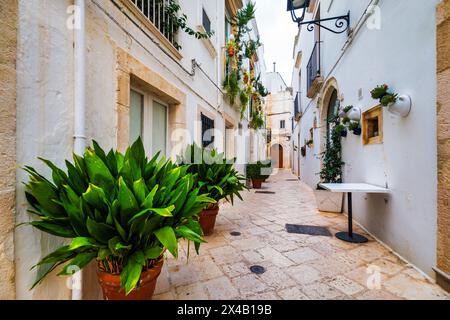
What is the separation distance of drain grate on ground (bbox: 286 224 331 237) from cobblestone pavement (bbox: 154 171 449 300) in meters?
0.13

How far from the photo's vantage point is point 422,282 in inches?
76.2

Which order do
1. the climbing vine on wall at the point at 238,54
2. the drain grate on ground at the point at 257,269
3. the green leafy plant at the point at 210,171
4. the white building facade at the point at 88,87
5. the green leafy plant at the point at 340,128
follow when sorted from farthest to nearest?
the climbing vine on wall at the point at 238,54, the green leafy plant at the point at 340,128, the green leafy plant at the point at 210,171, the drain grate on ground at the point at 257,269, the white building facade at the point at 88,87

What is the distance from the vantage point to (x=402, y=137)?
2.43m

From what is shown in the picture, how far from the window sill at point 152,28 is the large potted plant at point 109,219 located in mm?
1812

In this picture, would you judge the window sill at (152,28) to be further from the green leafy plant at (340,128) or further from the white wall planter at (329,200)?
the white wall planter at (329,200)

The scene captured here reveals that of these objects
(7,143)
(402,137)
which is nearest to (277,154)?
(402,137)

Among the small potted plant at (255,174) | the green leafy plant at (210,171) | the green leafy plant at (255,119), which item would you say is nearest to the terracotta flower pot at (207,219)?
the green leafy plant at (210,171)

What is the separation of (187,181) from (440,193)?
2198 mm

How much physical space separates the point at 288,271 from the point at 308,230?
1.37 metres

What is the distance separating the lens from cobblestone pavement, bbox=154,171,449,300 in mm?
1814

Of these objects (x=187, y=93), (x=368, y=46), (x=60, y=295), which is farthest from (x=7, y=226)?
(x=368, y=46)

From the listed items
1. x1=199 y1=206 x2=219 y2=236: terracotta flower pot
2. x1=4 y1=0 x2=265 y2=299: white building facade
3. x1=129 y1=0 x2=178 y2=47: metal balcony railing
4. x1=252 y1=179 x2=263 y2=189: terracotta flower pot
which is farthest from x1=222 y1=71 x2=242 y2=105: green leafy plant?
x1=199 y1=206 x2=219 y2=236: terracotta flower pot

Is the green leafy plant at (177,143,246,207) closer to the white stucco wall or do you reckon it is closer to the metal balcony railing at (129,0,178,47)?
the metal balcony railing at (129,0,178,47)

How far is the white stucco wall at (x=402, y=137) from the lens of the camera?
2004 mm
